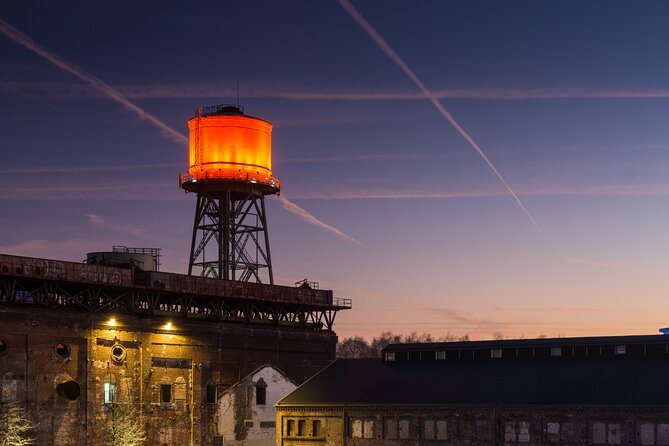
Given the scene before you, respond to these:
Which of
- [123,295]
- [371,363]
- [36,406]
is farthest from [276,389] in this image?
[36,406]

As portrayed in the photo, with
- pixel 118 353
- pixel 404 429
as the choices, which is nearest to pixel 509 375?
pixel 404 429

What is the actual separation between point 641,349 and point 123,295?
101 ft

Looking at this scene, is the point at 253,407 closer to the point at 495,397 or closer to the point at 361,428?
the point at 361,428

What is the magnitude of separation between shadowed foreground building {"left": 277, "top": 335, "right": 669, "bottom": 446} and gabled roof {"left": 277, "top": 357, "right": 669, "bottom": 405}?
63 mm

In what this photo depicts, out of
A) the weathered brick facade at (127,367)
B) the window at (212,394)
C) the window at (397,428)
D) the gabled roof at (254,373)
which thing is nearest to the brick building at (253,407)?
the gabled roof at (254,373)

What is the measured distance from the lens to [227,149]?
80250mm

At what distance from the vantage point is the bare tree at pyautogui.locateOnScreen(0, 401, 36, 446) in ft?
175

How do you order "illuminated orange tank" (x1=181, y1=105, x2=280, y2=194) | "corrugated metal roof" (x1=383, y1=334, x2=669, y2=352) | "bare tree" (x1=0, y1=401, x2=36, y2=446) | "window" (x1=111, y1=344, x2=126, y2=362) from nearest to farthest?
"bare tree" (x1=0, y1=401, x2=36, y2=446), "corrugated metal roof" (x1=383, y1=334, x2=669, y2=352), "window" (x1=111, y1=344, x2=126, y2=362), "illuminated orange tank" (x1=181, y1=105, x2=280, y2=194)

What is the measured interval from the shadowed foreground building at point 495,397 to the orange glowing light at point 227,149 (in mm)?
19486

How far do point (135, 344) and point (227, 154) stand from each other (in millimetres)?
22097

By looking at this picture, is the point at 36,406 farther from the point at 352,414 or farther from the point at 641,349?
the point at 641,349

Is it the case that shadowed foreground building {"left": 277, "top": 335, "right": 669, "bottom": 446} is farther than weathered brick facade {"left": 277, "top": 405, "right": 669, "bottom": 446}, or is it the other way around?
shadowed foreground building {"left": 277, "top": 335, "right": 669, "bottom": 446}

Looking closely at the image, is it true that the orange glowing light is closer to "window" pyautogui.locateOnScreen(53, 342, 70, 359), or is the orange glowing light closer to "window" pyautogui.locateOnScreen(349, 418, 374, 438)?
"window" pyautogui.locateOnScreen(53, 342, 70, 359)

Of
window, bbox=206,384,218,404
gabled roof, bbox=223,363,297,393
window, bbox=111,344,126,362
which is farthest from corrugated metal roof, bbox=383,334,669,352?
window, bbox=111,344,126,362
